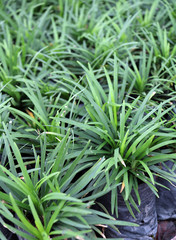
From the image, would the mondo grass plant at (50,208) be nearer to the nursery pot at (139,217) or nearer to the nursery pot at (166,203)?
the nursery pot at (139,217)

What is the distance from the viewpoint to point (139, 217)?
141 cm

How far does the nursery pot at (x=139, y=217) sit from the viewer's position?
1.39 m

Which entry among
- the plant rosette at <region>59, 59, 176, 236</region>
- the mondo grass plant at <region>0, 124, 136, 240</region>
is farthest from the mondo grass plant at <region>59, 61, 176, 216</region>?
the mondo grass plant at <region>0, 124, 136, 240</region>

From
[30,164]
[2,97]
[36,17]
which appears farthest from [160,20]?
[30,164]

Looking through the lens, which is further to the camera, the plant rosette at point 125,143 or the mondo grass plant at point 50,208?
the plant rosette at point 125,143

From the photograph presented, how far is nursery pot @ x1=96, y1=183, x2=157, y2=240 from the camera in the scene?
1.39m

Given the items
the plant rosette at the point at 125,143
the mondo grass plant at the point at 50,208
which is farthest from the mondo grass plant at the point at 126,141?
the mondo grass plant at the point at 50,208

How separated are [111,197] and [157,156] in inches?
11.4

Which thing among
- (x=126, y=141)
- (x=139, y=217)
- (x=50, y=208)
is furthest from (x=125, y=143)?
(x=50, y=208)

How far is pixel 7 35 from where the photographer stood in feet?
6.99

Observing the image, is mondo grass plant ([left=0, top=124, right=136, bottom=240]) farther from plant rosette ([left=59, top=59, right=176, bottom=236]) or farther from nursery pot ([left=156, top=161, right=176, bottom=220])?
nursery pot ([left=156, top=161, right=176, bottom=220])

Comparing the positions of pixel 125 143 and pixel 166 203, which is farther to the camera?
pixel 166 203

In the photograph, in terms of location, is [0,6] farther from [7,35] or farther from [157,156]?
[157,156]

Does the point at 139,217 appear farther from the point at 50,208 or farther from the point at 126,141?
the point at 50,208
